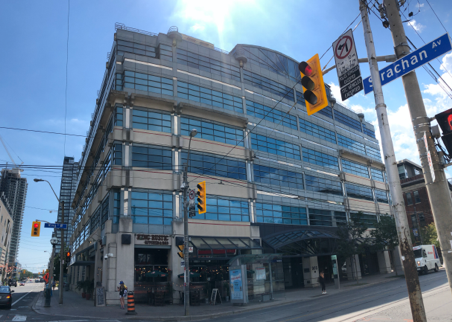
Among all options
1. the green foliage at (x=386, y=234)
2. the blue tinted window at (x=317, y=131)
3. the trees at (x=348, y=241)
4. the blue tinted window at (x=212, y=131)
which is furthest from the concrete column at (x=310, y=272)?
the blue tinted window at (x=317, y=131)

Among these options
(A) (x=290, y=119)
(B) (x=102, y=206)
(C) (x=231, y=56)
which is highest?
(C) (x=231, y=56)

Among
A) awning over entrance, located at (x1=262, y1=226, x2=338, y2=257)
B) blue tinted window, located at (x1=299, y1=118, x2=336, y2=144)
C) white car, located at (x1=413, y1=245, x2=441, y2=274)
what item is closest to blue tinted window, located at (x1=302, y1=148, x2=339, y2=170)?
blue tinted window, located at (x1=299, y1=118, x2=336, y2=144)

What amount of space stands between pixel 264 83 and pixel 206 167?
15005 mm

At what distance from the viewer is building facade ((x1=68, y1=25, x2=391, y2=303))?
29000 mm

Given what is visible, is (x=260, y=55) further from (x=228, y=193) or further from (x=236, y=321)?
(x=236, y=321)

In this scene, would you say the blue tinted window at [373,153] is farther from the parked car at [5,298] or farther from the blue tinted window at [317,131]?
the parked car at [5,298]

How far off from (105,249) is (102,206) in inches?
278

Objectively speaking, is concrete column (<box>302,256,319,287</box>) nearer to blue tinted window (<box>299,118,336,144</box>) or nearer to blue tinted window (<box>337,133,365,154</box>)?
blue tinted window (<box>299,118,336,144</box>)

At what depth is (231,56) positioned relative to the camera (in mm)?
39438

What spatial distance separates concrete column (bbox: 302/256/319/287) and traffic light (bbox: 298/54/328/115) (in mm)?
32561

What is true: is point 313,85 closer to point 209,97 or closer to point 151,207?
point 151,207

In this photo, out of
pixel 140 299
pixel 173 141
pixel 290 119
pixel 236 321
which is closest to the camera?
pixel 236 321

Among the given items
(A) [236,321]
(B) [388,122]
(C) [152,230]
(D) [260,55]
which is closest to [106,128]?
(C) [152,230]

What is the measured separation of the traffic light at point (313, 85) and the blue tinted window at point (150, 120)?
2475 centimetres
